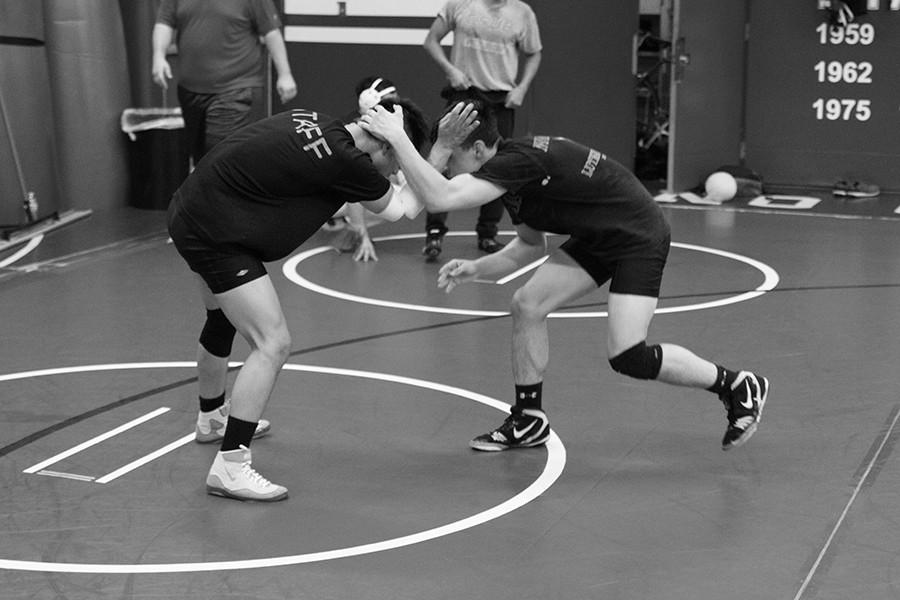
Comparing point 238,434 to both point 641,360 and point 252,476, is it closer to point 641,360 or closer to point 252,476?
point 252,476

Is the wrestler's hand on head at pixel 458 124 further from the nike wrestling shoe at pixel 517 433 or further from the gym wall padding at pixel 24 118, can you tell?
the gym wall padding at pixel 24 118

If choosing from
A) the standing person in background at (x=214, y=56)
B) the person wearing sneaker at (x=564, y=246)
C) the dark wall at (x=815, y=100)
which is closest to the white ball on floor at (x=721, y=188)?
the dark wall at (x=815, y=100)

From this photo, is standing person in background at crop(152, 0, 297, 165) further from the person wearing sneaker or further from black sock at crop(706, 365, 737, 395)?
black sock at crop(706, 365, 737, 395)

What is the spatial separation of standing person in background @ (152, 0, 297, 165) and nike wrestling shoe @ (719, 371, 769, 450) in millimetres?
5143

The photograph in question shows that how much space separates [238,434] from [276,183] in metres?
0.99

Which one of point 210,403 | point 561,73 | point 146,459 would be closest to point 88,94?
point 561,73

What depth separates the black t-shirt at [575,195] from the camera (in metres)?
5.52

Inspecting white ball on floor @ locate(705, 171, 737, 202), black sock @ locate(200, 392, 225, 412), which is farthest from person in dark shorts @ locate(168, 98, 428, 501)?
white ball on floor @ locate(705, 171, 737, 202)

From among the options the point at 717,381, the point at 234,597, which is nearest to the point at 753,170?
the point at 717,381

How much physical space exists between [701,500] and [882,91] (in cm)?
910

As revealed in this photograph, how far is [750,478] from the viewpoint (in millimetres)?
5668

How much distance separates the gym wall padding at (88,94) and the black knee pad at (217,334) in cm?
671

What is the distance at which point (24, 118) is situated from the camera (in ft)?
38.1

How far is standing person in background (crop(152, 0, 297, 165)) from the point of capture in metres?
9.91
